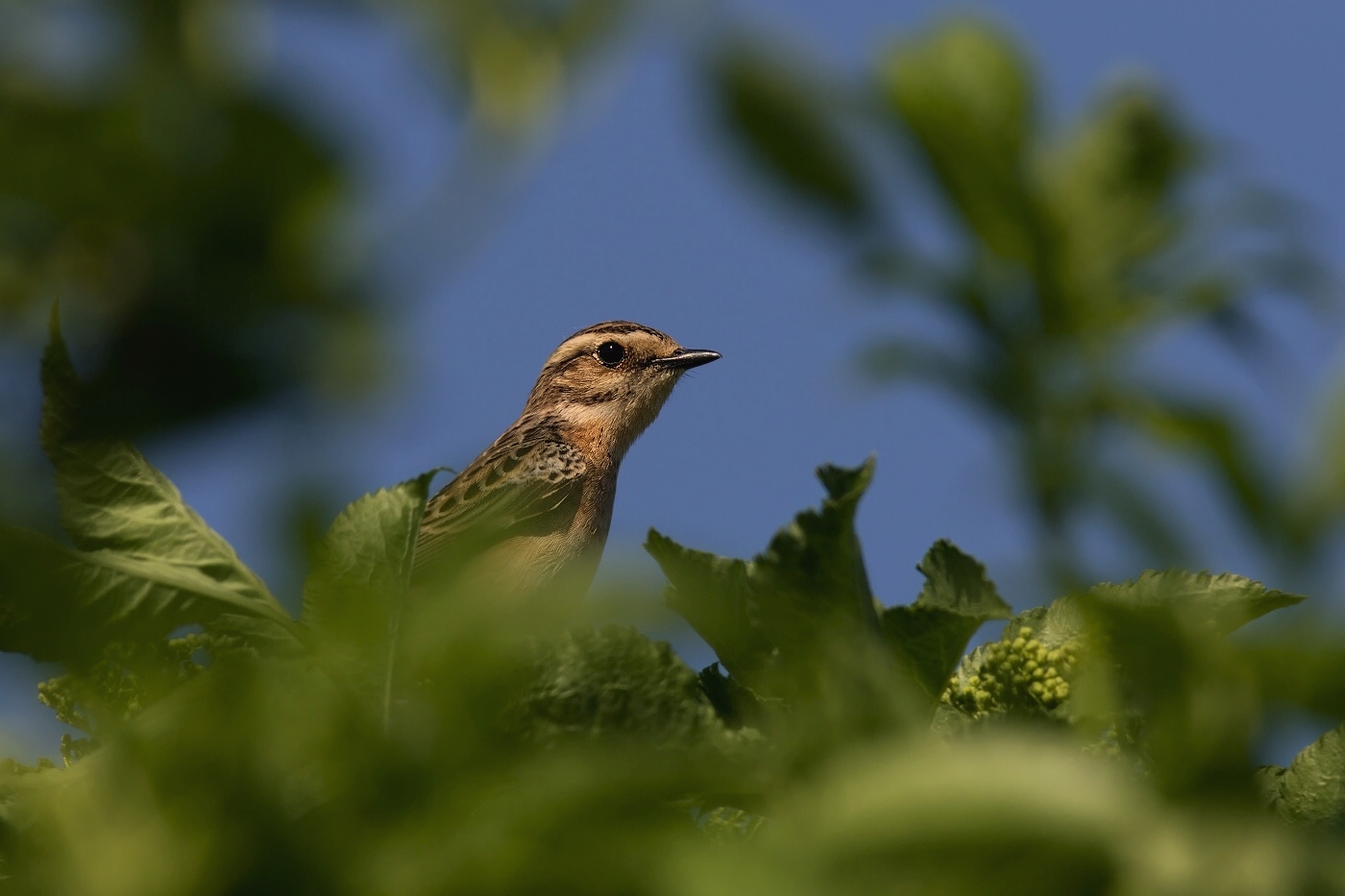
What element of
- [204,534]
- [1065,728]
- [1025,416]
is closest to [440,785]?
[1025,416]

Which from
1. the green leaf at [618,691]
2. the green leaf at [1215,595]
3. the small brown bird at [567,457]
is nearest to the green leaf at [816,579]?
the green leaf at [618,691]

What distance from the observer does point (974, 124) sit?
6.03ft

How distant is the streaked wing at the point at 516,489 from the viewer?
1258 centimetres

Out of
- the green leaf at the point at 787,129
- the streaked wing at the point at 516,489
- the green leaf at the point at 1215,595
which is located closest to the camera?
the green leaf at the point at 787,129

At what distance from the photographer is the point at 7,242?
139 centimetres

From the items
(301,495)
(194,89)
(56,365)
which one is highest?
(194,89)

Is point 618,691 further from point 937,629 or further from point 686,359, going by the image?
point 686,359

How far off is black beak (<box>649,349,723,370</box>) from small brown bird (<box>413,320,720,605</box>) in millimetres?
12

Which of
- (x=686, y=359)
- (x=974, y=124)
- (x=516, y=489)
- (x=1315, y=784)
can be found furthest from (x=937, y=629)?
(x=686, y=359)

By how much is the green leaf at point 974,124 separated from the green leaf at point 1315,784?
1165 millimetres

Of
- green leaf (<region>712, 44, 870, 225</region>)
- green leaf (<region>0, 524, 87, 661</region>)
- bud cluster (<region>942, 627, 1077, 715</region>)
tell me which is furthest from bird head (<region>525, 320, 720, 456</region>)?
green leaf (<region>712, 44, 870, 225</region>)

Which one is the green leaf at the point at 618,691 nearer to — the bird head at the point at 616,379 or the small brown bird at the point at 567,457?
the small brown bird at the point at 567,457

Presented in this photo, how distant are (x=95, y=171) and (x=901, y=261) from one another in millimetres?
898

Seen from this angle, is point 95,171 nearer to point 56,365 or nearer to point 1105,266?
point 56,365
